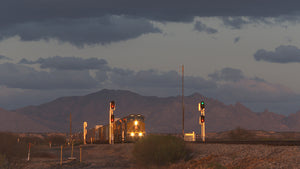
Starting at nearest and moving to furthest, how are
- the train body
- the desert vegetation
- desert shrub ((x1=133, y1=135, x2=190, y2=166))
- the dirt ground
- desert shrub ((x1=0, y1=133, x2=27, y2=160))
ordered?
the dirt ground → desert shrub ((x1=133, y1=135, x2=190, y2=166)) → the desert vegetation → desert shrub ((x1=0, y1=133, x2=27, y2=160)) → the train body

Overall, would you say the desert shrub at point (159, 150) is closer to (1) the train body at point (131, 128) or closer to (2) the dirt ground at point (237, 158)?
(2) the dirt ground at point (237, 158)

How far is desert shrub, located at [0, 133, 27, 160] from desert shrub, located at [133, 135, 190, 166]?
1756 centimetres

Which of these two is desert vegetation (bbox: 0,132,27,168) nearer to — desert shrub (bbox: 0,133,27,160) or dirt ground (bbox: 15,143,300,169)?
desert shrub (bbox: 0,133,27,160)

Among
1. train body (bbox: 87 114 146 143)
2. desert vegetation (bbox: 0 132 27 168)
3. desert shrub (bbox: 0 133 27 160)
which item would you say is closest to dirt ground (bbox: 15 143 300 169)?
desert vegetation (bbox: 0 132 27 168)

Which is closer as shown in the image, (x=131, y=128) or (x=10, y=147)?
(x=10, y=147)

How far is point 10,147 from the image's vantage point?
1781 inches

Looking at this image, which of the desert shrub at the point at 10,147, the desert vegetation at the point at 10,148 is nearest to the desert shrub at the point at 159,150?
the desert vegetation at the point at 10,148

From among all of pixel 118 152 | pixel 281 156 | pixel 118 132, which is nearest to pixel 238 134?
pixel 118 132

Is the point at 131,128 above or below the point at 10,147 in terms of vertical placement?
above

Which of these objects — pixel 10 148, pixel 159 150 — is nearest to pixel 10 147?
pixel 10 148

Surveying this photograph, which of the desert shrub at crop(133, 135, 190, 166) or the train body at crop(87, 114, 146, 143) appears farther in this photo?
the train body at crop(87, 114, 146, 143)

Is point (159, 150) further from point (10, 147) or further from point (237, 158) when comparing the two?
point (10, 147)

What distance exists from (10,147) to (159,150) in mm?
20621

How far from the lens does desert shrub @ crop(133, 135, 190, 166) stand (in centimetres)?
2959
